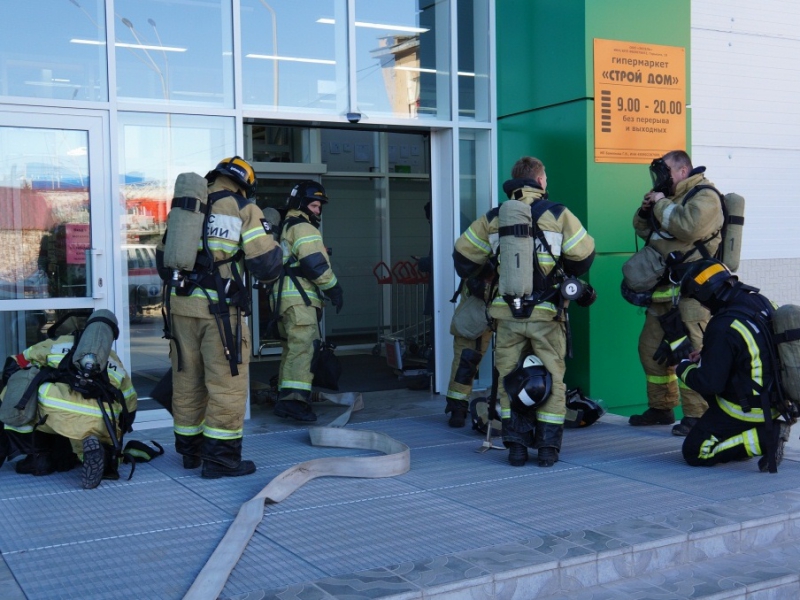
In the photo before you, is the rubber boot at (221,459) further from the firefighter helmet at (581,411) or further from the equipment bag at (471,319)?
the firefighter helmet at (581,411)

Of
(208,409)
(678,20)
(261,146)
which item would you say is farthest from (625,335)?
(261,146)

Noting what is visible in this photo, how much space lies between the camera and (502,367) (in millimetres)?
6270

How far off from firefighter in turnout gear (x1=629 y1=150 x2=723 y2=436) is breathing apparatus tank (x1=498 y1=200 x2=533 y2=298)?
130cm

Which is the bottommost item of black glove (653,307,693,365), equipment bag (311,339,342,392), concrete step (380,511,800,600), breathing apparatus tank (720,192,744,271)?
concrete step (380,511,800,600)

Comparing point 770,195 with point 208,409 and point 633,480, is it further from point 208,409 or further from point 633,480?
point 208,409

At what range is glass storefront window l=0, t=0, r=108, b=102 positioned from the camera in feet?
22.8

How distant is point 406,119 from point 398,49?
653 mm

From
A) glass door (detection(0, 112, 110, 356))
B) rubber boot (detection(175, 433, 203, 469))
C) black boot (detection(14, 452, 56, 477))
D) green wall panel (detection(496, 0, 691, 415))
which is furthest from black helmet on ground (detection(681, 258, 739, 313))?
glass door (detection(0, 112, 110, 356))

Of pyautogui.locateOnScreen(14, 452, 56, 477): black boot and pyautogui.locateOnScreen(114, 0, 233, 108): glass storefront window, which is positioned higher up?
pyautogui.locateOnScreen(114, 0, 233, 108): glass storefront window

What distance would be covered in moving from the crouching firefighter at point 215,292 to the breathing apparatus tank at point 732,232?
3.37m

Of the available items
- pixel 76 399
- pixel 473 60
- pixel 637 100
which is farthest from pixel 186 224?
pixel 637 100

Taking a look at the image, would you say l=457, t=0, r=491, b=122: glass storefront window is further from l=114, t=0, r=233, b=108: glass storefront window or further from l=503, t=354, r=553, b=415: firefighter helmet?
l=503, t=354, r=553, b=415: firefighter helmet

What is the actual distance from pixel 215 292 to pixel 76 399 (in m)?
1.03

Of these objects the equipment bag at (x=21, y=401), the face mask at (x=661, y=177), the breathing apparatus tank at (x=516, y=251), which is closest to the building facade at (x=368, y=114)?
the face mask at (x=661, y=177)
